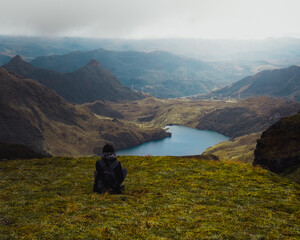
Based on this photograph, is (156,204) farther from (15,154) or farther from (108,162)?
(15,154)

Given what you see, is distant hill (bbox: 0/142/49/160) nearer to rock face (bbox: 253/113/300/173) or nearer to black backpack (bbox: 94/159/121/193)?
black backpack (bbox: 94/159/121/193)

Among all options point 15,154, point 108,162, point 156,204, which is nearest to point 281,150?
point 156,204

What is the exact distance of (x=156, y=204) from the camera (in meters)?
21.4

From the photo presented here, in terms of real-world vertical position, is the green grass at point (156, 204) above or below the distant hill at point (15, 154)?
above

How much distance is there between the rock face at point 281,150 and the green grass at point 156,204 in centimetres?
1979

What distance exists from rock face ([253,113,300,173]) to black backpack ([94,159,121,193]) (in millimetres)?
31477

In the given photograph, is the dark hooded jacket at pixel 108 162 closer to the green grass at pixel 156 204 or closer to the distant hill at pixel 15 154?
the green grass at pixel 156 204

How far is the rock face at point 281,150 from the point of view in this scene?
49594 mm

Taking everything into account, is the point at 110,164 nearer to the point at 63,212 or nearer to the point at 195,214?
the point at 63,212

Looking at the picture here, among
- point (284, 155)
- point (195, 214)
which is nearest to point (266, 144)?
point (284, 155)

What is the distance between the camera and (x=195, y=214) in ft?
63.9

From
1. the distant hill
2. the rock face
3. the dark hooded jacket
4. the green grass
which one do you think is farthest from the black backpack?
the distant hill

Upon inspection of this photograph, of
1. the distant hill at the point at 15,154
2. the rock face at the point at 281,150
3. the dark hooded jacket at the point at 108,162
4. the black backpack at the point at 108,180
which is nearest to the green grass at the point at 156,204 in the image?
the black backpack at the point at 108,180

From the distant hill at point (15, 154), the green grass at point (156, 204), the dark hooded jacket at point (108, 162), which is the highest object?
Answer: the dark hooded jacket at point (108, 162)
